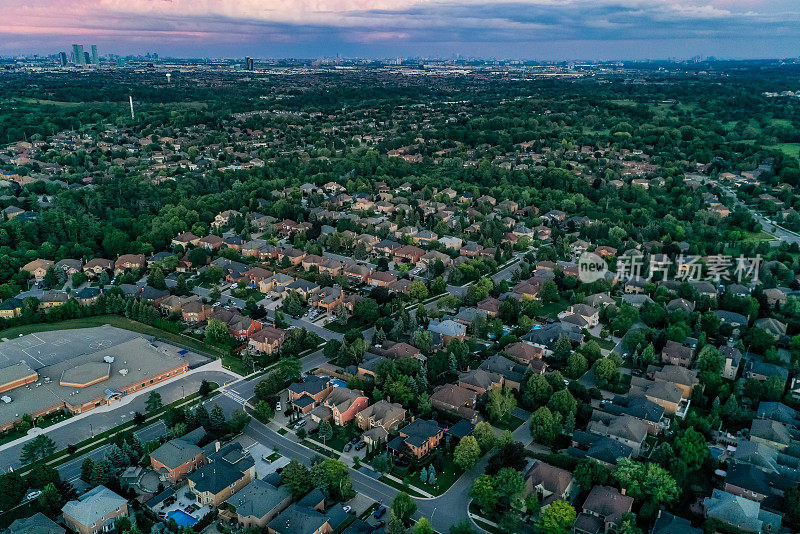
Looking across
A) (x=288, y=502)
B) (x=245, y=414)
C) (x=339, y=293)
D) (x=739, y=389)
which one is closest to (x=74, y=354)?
(x=245, y=414)

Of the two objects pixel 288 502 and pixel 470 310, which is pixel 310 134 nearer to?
pixel 470 310

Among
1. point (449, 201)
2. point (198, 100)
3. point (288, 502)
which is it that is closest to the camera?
point (288, 502)

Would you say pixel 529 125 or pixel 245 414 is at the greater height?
pixel 529 125

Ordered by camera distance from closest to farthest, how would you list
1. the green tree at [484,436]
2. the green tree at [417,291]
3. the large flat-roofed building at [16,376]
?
the green tree at [484,436] < the large flat-roofed building at [16,376] < the green tree at [417,291]

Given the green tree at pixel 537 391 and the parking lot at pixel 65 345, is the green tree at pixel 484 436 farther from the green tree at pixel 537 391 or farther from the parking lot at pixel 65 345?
the parking lot at pixel 65 345

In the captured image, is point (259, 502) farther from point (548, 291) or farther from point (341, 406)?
point (548, 291)

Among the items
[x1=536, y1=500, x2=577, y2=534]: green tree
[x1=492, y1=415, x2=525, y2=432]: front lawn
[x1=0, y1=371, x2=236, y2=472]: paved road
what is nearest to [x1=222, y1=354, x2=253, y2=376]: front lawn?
[x1=0, y1=371, x2=236, y2=472]: paved road

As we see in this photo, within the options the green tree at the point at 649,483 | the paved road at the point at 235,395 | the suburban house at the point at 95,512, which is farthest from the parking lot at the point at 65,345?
the green tree at the point at 649,483

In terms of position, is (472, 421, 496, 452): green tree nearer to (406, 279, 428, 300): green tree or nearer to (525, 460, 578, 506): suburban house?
(525, 460, 578, 506): suburban house
